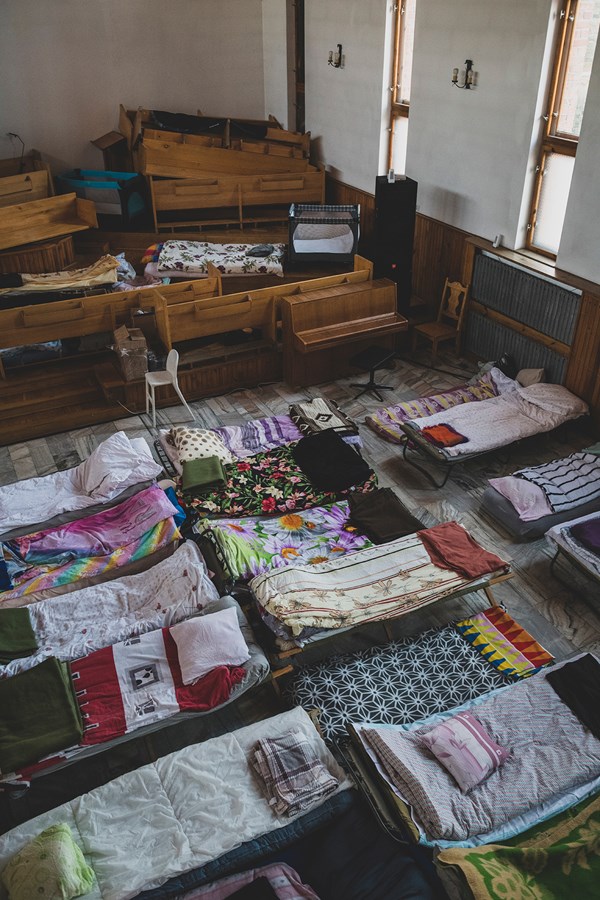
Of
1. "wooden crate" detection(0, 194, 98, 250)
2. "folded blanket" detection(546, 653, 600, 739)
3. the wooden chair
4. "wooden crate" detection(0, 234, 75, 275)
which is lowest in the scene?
"folded blanket" detection(546, 653, 600, 739)

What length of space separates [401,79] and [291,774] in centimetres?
795

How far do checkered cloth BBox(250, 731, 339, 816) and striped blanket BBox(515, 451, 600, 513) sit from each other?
2971 mm

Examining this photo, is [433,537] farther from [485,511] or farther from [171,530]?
[171,530]

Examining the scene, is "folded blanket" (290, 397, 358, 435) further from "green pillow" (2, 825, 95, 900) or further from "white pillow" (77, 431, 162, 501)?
"green pillow" (2, 825, 95, 900)

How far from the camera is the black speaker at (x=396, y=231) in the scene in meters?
8.02

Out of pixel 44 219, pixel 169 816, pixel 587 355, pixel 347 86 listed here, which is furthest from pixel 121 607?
pixel 347 86

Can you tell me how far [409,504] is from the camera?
20.5 ft

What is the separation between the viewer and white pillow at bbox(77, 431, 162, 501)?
572cm

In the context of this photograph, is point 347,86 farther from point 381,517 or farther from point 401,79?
point 381,517

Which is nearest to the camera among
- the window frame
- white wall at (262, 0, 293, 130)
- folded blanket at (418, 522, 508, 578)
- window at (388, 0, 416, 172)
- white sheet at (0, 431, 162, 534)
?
folded blanket at (418, 522, 508, 578)

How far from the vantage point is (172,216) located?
10430 mm

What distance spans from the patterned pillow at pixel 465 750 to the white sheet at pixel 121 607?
1.62 metres

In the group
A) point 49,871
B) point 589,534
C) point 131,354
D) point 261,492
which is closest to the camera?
point 49,871

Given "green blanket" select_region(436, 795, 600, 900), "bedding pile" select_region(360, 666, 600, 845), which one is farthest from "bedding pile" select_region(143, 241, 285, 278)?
"green blanket" select_region(436, 795, 600, 900)
